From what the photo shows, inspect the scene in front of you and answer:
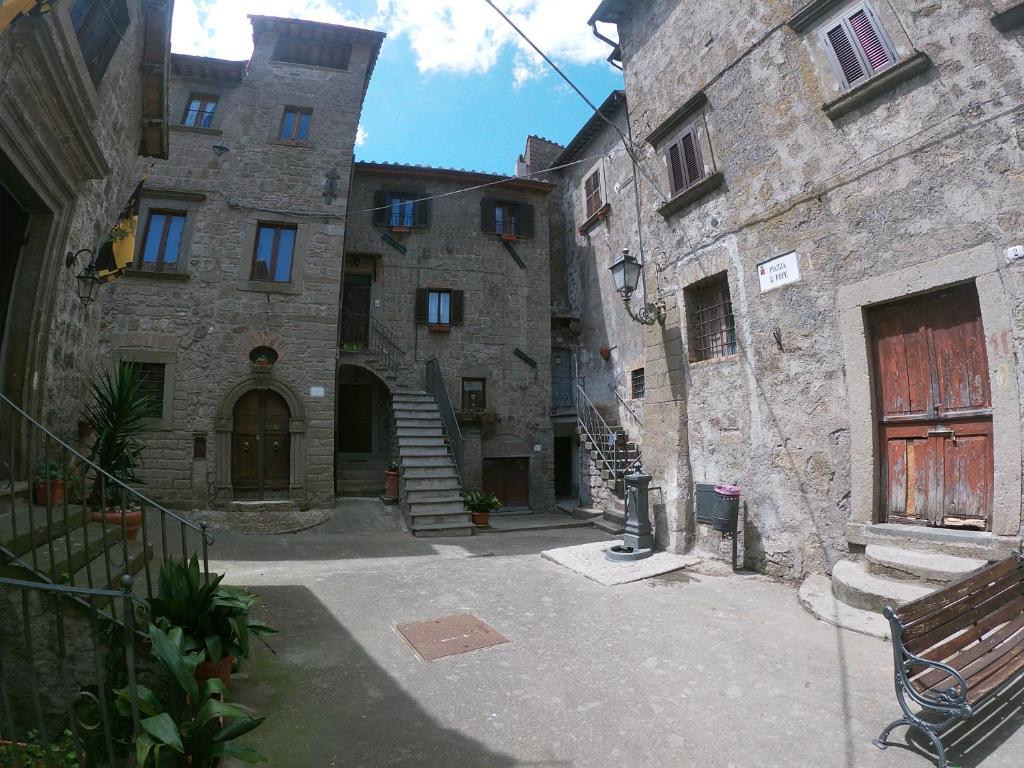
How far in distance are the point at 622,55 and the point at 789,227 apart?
4.70m

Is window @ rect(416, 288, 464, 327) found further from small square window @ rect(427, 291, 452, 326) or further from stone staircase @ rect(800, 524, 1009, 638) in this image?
stone staircase @ rect(800, 524, 1009, 638)

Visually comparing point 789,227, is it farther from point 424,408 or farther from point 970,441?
point 424,408

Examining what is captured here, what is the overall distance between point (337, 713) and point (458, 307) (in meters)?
11.6

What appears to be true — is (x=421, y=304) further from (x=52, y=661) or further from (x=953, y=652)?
(x=953, y=652)

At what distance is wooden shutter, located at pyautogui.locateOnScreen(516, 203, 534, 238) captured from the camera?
1475 centimetres

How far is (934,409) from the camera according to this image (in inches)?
187

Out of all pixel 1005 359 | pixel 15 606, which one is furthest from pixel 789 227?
pixel 15 606

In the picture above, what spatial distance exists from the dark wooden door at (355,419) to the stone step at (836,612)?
1054 centimetres

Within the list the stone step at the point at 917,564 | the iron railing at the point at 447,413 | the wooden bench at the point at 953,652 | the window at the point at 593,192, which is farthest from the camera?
the window at the point at 593,192

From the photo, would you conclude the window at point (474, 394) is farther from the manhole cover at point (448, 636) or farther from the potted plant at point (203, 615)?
the potted plant at point (203, 615)

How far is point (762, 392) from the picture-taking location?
6.12 metres

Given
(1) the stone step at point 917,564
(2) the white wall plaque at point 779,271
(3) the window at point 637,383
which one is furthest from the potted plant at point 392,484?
(1) the stone step at point 917,564

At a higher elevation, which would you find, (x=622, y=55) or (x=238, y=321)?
(x=622, y=55)

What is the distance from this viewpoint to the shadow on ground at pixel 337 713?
266 centimetres
